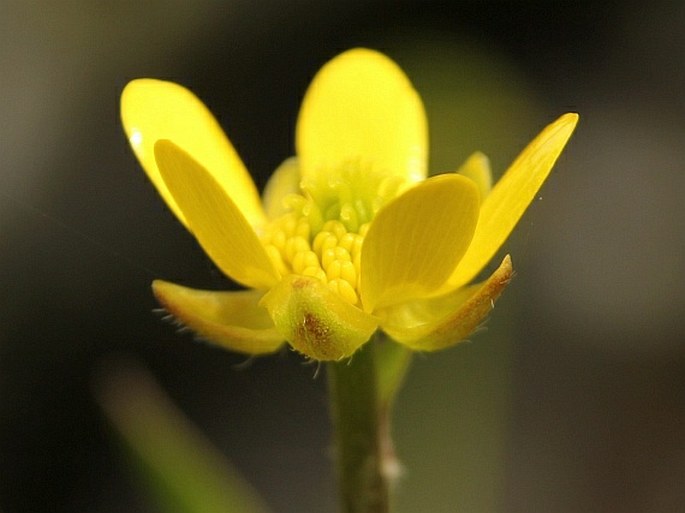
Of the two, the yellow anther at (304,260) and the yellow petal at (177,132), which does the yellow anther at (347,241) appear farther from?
the yellow petal at (177,132)

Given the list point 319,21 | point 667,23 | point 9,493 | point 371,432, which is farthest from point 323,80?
point 667,23

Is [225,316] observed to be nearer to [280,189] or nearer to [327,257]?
[327,257]

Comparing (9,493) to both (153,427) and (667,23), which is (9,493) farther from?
(667,23)

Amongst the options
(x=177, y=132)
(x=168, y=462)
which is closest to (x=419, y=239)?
(x=177, y=132)

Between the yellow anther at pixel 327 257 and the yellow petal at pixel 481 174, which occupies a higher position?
the yellow petal at pixel 481 174

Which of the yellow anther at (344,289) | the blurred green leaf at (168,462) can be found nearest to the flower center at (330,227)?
the yellow anther at (344,289)

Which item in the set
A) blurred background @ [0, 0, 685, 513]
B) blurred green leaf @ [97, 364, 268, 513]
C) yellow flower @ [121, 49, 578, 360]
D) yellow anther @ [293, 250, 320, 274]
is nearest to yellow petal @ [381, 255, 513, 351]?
yellow flower @ [121, 49, 578, 360]

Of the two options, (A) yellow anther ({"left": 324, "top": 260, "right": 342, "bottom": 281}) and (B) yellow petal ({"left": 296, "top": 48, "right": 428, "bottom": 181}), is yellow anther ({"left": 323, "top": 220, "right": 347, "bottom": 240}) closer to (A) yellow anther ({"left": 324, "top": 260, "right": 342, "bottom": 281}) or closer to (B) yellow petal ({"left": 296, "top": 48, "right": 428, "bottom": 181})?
(A) yellow anther ({"left": 324, "top": 260, "right": 342, "bottom": 281})
